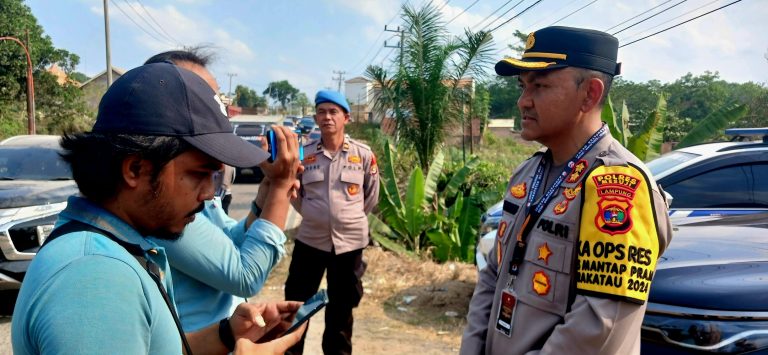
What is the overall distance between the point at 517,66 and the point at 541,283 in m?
0.75

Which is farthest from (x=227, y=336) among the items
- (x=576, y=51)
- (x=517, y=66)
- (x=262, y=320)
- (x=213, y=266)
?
(x=576, y=51)

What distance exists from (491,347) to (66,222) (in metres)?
1.37

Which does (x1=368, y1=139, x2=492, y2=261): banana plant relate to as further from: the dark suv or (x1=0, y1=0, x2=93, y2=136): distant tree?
(x1=0, y1=0, x2=93, y2=136): distant tree

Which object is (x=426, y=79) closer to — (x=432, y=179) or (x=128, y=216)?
(x=432, y=179)

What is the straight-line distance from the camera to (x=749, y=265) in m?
2.30

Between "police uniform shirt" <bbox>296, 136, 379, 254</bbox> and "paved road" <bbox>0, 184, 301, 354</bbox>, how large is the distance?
2.56 m

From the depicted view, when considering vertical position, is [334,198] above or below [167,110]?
below

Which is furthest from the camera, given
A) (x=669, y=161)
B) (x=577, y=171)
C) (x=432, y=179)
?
(x=432, y=179)

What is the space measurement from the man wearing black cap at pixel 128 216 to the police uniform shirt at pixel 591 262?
2.81ft

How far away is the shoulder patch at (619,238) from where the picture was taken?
1.52 meters

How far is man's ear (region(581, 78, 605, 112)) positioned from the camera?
1826mm

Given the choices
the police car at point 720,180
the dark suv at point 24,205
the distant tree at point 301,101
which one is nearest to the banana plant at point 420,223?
the police car at point 720,180

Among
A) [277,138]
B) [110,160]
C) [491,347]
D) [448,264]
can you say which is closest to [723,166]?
[448,264]

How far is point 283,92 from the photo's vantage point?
366ft
